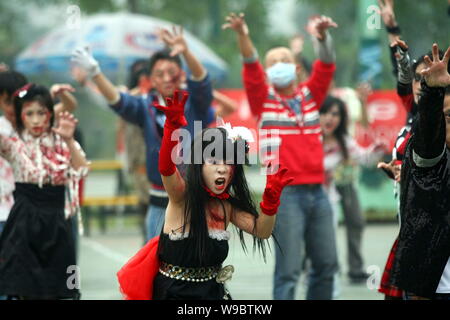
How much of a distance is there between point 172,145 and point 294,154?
2.37m

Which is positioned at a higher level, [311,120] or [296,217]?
[311,120]

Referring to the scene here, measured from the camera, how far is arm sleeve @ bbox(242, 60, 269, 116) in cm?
660

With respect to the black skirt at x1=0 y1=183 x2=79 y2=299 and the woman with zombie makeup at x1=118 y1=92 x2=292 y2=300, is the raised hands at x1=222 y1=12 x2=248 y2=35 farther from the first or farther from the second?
the woman with zombie makeup at x1=118 y1=92 x2=292 y2=300

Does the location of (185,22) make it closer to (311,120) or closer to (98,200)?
(98,200)

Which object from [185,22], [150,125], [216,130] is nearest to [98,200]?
[150,125]

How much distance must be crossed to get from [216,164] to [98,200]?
9.20m

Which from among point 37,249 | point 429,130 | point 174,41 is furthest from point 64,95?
point 429,130

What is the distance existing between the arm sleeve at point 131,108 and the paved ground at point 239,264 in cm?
108

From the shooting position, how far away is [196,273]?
15.3 ft

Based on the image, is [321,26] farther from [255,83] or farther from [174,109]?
[174,109]

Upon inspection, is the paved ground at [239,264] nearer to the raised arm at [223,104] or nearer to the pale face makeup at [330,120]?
the raised arm at [223,104]

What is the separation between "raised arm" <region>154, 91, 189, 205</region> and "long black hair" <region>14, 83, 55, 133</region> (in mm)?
1734

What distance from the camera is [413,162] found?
436 cm

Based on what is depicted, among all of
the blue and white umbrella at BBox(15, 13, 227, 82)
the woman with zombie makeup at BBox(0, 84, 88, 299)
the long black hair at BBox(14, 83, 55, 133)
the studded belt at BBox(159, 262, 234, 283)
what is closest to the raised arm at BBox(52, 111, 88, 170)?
the woman with zombie makeup at BBox(0, 84, 88, 299)
